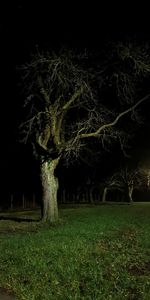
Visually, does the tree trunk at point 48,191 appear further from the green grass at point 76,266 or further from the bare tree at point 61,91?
the green grass at point 76,266

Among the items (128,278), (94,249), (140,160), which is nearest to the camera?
(128,278)

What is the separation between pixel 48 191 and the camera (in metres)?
22.8

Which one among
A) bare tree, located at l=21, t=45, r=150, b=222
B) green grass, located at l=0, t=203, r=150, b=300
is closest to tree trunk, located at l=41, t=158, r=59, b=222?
bare tree, located at l=21, t=45, r=150, b=222

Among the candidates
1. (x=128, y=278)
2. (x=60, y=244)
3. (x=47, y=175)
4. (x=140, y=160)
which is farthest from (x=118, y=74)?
(x=140, y=160)

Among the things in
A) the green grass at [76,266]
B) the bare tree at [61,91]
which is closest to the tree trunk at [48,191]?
the bare tree at [61,91]

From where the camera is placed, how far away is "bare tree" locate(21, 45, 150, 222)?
21094mm

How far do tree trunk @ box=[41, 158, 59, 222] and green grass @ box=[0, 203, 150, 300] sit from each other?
5.62m

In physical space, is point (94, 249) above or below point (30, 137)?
below

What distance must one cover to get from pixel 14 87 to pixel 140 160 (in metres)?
33.2

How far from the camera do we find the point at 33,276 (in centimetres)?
941

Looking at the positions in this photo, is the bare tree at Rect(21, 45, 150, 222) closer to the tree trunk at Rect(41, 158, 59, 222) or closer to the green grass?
the tree trunk at Rect(41, 158, 59, 222)

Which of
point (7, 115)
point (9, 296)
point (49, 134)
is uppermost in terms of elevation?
point (7, 115)

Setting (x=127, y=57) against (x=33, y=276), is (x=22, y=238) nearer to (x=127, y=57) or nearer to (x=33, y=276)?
(x=33, y=276)

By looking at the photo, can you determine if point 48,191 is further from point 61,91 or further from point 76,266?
point 76,266
